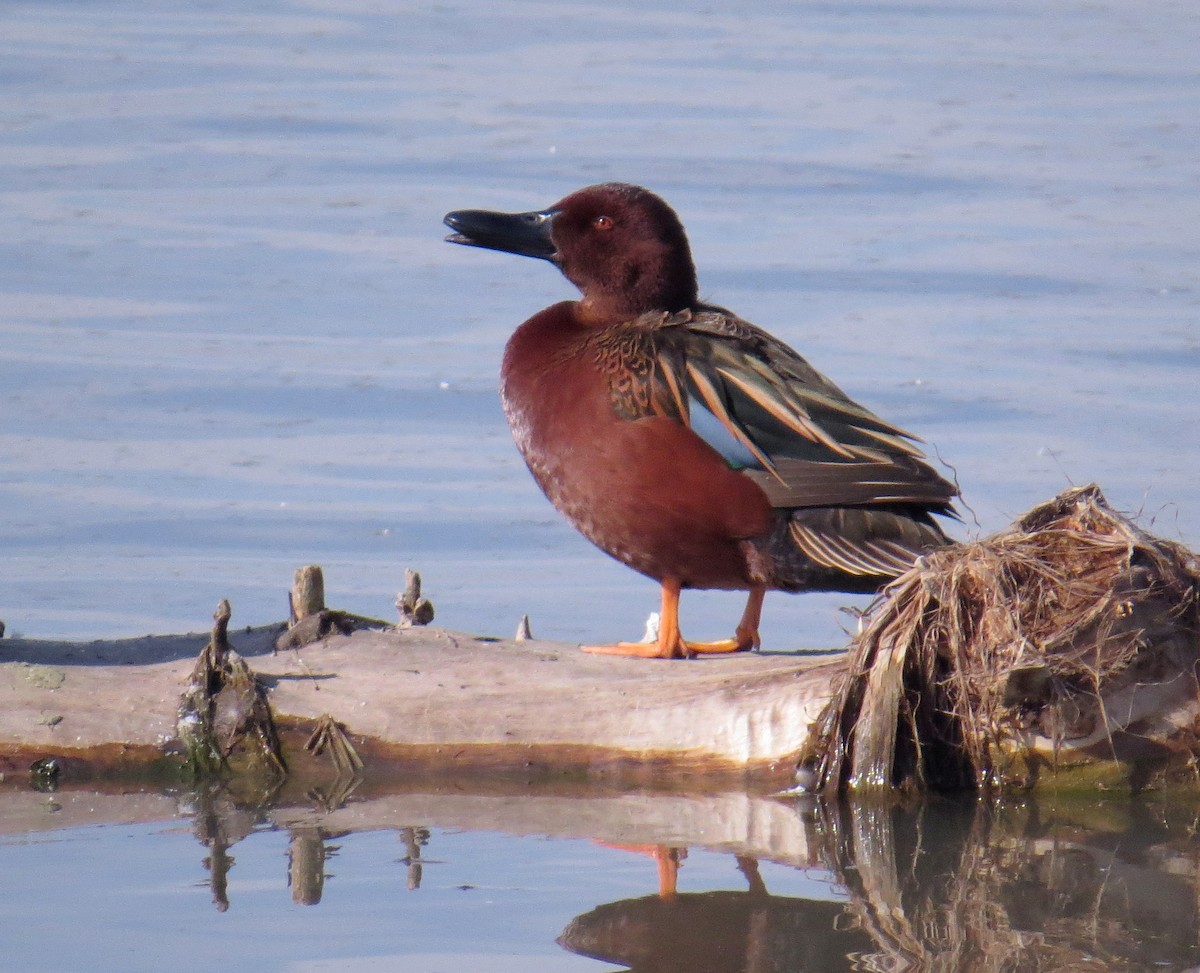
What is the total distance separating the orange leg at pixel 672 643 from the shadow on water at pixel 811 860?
693 millimetres

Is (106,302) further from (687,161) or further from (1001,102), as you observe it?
(1001,102)

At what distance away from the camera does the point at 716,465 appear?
5.62 m

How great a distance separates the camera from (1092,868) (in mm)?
4652

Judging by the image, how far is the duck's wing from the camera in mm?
5520

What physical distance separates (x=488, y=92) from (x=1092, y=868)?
13.9m

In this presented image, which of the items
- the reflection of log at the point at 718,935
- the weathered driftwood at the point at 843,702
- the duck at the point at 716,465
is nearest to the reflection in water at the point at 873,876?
the reflection of log at the point at 718,935

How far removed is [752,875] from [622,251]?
2287 mm

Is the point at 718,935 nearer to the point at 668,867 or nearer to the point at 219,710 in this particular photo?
the point at 668,867

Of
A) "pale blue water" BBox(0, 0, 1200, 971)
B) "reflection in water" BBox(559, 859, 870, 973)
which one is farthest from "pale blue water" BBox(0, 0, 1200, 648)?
"reflection in water" BBox(559, 859, 870, 973)

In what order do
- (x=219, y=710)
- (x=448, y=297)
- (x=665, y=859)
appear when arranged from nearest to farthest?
(x=665, y=859) < (x=219, y=710) < (x=448, y=297)

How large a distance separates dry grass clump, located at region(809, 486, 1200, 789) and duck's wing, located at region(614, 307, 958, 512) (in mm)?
476

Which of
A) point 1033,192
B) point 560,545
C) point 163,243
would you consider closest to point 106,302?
point 163,243

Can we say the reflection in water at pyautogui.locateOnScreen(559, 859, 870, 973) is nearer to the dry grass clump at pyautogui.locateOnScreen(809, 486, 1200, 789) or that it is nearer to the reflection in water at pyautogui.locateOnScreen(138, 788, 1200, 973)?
the reflection in water at pyautogui.locateOnScreen(138, 788, 1200, 973)

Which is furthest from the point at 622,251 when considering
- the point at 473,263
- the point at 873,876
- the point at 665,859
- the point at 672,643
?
the point at 473,263
